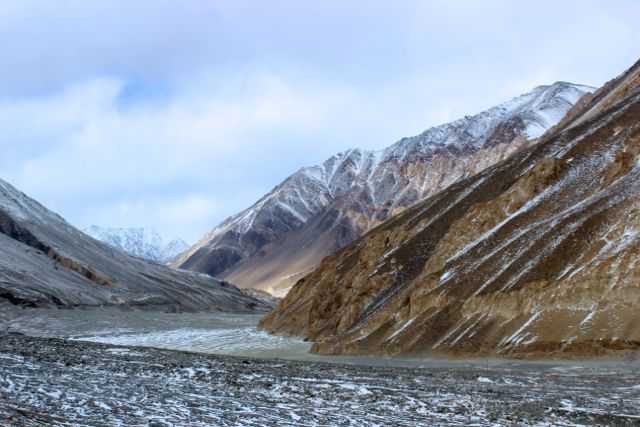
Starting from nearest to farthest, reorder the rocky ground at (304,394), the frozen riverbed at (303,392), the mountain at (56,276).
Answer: the rocky ground at (304,394) → the frozen riverbed at (303,392) → the mountain at (56,276)

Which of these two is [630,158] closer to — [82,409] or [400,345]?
[400,345]

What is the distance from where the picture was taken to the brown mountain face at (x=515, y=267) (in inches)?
1612

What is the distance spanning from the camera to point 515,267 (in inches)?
1991

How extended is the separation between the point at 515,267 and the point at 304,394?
92.2ft

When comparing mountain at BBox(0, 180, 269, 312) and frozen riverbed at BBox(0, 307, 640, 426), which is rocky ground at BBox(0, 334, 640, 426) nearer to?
frozen riverbed at BBox(0, 307, 640, 426)

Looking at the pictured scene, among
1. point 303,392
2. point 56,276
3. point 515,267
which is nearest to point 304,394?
point 303,392

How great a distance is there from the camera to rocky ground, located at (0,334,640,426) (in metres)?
20.0

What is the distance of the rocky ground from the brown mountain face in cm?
580

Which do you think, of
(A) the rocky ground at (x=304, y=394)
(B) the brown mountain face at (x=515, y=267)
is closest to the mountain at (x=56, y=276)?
(B) the brown mountain face at (x=515, y=267)

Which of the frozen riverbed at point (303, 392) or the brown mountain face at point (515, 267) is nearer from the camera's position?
the frozen riverbed at point (303, 392)

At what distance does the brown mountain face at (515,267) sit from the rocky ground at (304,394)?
5800 millimetres

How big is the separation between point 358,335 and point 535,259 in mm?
15508

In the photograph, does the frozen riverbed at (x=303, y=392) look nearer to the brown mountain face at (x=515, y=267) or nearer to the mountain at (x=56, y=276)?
the brown mountain face at (x=515, y=267)

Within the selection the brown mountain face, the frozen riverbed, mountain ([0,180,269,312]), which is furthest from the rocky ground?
mountain ([0,180,269,312])
